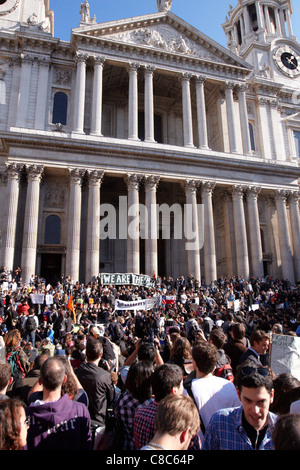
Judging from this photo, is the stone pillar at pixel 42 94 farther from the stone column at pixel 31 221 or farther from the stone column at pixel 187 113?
the stone column at pixel 187 113

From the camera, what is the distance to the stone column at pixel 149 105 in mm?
29314

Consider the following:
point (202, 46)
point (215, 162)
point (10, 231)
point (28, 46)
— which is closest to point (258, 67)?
point (202, 46)

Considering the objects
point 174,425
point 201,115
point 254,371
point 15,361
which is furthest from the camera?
point 201,115

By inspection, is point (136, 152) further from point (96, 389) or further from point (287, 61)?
point (287, 61)

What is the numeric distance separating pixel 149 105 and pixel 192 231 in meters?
12.1

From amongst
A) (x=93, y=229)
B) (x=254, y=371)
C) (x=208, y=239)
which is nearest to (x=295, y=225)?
(x=208, y=239)

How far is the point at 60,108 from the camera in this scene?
30.0 meters

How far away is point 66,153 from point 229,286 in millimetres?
15694

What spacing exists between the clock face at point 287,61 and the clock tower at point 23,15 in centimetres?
2840

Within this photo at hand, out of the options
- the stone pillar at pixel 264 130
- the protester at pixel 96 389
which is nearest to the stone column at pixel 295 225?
the stone pillar at pixel 264 130

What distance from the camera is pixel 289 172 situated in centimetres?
3212

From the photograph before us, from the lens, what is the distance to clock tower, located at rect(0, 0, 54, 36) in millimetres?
29750

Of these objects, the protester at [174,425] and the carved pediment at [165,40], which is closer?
the protester at [174,425]
